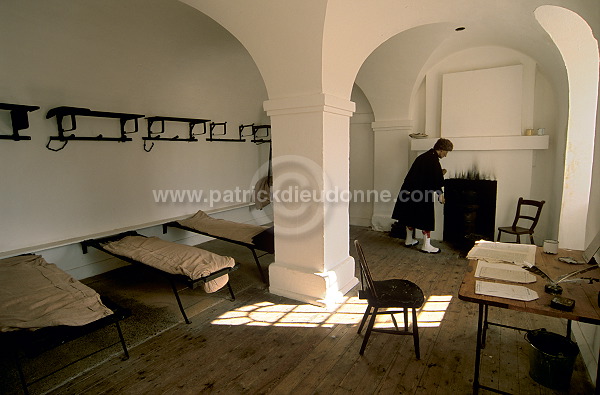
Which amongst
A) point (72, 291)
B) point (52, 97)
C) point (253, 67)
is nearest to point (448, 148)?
point (253, 67)

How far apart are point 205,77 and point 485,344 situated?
526 centimetres

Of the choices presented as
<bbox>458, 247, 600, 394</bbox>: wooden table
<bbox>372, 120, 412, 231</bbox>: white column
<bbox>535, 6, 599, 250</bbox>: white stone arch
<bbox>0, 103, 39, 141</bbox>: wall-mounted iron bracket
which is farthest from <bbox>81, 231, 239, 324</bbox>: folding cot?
<bbox>535, 6, 599, 250</bbox>: white stone arch

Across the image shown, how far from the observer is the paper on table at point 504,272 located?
81.9 inches

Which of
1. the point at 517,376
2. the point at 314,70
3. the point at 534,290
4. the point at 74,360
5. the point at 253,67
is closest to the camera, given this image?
the point at 534,290

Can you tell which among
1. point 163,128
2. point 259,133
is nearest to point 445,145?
point 259,133

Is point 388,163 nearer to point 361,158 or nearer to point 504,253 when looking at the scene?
point 361,158

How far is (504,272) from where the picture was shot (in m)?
2.19

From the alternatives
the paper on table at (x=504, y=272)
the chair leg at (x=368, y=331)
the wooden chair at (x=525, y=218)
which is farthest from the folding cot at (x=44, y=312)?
the wooden chair at (x=525, y=218)

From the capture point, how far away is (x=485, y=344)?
281cm

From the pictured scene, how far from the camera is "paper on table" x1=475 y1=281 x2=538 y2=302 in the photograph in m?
1.83

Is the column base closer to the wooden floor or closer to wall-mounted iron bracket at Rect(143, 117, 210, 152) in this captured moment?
the wooden floor

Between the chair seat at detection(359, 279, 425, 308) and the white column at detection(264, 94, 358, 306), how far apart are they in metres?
0.76

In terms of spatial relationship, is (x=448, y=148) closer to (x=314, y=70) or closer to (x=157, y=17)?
(x=314, y=70)

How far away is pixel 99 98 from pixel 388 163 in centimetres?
486
